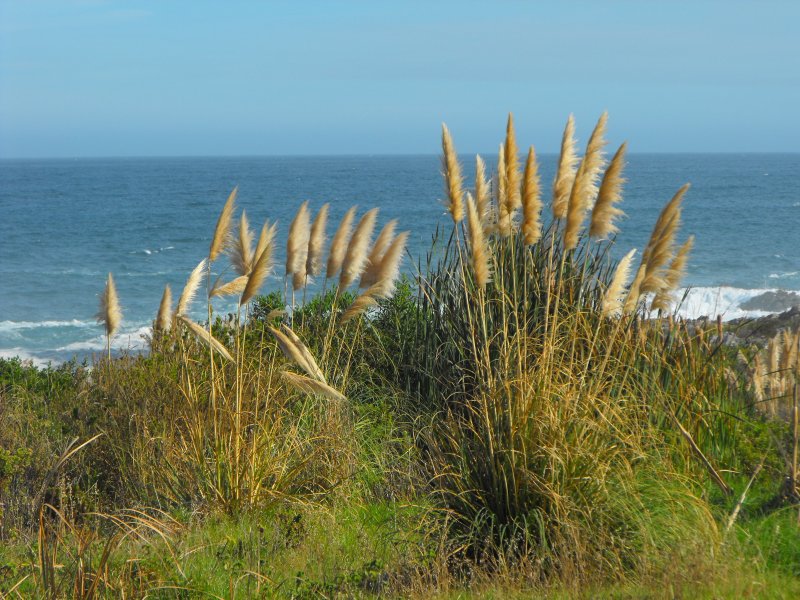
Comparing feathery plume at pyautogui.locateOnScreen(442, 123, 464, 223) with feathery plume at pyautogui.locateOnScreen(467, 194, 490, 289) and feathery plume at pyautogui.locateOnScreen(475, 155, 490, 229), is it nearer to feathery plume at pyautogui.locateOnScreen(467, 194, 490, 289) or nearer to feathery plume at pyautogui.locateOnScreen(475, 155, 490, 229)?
feathery plume at pyautogui.locateOnScreen(475, 155, 490, 229)

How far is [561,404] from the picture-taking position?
4.45 meters

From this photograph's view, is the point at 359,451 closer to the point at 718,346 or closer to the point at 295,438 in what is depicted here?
the point at 295,438

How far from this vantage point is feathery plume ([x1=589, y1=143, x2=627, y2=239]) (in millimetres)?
5102

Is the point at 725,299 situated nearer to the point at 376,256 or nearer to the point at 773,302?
the point at 773,302

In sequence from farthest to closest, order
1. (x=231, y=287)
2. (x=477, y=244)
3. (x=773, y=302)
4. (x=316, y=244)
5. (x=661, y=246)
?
(x=773, y=302)
(x=316, y=244)
(x=231, y=287)
(x=661, y=246)
(x=477, y=244)

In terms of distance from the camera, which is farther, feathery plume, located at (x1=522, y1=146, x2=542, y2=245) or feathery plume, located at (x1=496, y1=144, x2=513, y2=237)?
feathery plume, located at (x1=496, y1=144, x2=513, y2=237)

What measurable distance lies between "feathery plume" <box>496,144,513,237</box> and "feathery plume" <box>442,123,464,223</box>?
27cm

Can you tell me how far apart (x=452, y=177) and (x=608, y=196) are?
93 centimetres

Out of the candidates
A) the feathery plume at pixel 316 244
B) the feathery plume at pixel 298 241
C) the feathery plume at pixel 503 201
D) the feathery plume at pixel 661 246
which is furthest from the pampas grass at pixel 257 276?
the feathery plume at pixel 661 246

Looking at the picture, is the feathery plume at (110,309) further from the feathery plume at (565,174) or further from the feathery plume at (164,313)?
the feathery plume at (565,174)

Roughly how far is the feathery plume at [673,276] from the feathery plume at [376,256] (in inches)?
69.2

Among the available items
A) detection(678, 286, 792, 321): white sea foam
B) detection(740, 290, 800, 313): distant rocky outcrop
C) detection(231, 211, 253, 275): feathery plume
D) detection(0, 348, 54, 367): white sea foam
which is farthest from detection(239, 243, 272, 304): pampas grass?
detection(740, 290, 800, 313): distant rocky outcrop

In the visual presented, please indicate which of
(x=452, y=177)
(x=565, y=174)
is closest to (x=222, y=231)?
(x=452, y=177)

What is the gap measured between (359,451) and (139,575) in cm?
208
